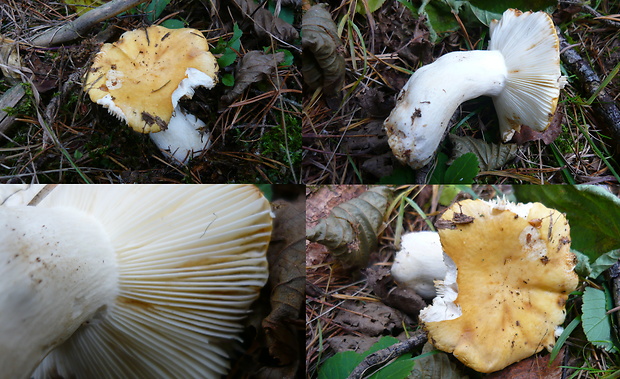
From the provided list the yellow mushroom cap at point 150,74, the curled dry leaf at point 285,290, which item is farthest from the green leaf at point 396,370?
the yellow mushroom cap at point 150,74

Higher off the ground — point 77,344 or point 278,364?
point 77,344

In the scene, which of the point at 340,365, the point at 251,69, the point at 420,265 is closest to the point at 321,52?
the point at 251,69

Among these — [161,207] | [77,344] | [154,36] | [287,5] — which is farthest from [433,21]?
[77,344]

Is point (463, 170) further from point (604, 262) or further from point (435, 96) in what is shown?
point (604, 262)

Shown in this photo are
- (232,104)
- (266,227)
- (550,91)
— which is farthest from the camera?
(232,104)

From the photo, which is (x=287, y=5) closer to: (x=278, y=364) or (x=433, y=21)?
(x=433, y=21)

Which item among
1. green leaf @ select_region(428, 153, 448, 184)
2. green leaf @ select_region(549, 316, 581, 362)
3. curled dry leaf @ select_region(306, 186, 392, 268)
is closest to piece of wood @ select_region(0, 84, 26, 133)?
curled dry leaf @ select_region(306, 186, 392, 268)

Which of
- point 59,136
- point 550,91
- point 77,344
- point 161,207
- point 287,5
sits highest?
point 287,5
